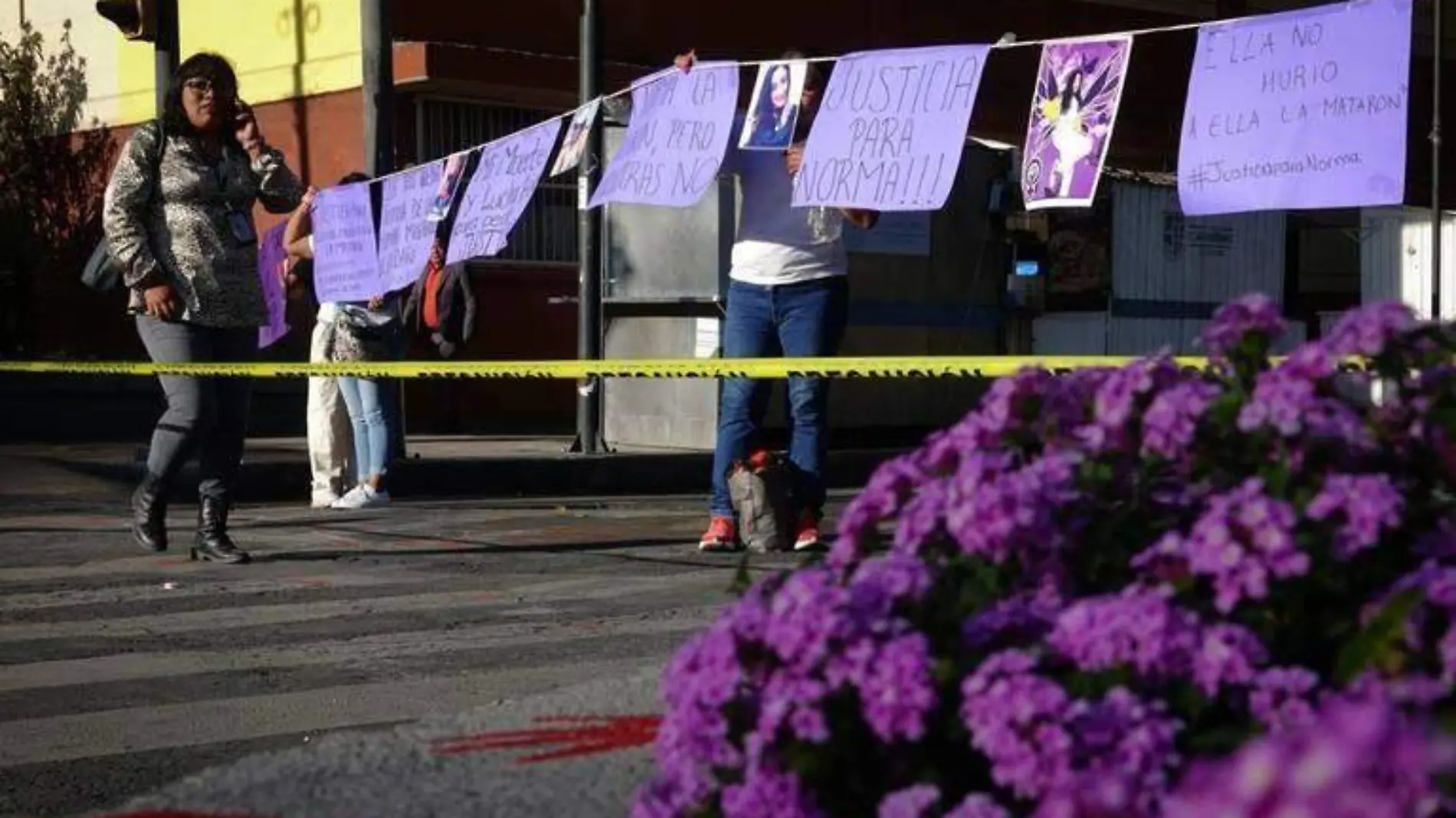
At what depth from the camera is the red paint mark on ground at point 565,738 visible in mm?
3904

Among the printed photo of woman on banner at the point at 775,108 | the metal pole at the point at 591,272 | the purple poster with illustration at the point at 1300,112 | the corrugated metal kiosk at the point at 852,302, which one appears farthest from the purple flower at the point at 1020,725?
the corrugated metal kiosk at the point at 852,302

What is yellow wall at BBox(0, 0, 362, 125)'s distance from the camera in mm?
17797

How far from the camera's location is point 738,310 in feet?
27.6

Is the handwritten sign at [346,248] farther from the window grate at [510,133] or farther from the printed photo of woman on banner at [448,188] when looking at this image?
the window grate at [510,133]

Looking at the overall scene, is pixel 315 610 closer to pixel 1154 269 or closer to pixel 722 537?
pixel 722 537

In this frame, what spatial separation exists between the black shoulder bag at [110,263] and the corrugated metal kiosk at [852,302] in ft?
18.3

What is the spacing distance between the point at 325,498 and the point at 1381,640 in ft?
30.3

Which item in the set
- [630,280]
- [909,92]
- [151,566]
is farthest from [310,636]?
[630,280]

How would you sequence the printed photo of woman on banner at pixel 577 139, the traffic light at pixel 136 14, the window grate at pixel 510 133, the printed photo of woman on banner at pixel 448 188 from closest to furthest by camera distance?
the printed photo of woman on banner at pixel 577 139, the printed photo of woman on banner at pixel 448 188, the traffic light at pixel 136 14, the window grate at pixel 510 133

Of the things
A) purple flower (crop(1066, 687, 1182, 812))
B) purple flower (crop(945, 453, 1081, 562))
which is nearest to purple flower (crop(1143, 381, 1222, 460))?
purple flower (crop(945, 453, 1081, 562))

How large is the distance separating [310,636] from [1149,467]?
4.22 metres

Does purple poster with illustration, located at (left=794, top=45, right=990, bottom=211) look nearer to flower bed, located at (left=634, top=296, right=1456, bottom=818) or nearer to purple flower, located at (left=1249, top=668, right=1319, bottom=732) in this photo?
flower bed, located at (left=634, top=296, right=1456, bottom=818)

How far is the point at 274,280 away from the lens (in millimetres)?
11891

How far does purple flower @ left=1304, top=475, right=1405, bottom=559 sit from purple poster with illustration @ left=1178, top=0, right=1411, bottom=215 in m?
3.93
